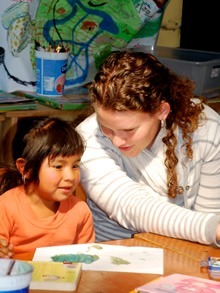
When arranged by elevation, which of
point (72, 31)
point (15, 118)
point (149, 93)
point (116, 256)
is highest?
point (149, 93)

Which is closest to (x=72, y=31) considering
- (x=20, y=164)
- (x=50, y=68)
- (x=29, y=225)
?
(x=50, y=68)

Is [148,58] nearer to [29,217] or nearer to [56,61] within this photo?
[29,217]

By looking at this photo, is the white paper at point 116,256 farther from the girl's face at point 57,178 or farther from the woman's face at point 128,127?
the woman's face at point 128,127

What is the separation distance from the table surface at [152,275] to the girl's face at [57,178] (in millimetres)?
214

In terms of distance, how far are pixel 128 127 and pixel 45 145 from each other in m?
0.23

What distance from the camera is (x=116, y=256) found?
69.7 inches

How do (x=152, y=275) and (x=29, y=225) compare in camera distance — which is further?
(x=29, y=225)

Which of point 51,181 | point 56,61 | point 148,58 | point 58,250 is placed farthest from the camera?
point 56,61

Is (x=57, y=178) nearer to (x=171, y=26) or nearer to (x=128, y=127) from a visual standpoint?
(x=128, y=127)

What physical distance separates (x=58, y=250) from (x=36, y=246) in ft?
0.69

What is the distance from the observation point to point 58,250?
1.79 metres

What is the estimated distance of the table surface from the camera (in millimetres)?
1578

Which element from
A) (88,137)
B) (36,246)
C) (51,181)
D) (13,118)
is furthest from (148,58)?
(13,118)

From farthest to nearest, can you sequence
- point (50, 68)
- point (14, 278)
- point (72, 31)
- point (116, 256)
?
point (72, 31) → point (50, 68) → point (116, 256) → point (14, 278)
